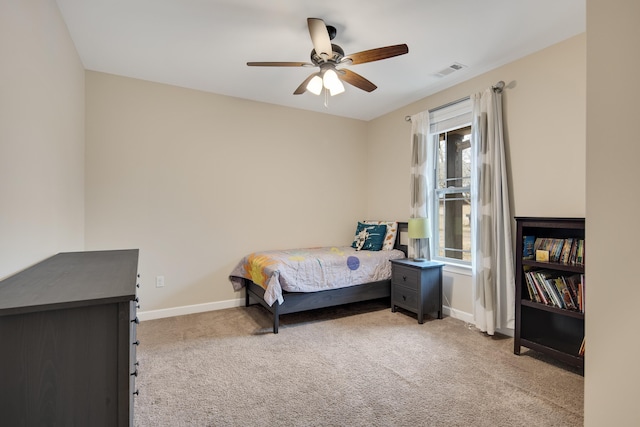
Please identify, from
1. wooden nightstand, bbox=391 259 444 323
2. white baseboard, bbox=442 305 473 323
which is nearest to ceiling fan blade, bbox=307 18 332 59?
wooden nightstand, bbox=391 259 444 323

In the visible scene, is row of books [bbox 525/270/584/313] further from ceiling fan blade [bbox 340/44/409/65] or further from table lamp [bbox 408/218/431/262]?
ceiling fan blade [bbox 340/44/409/65]

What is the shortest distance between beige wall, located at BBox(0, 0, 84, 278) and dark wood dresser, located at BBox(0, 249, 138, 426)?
582mm

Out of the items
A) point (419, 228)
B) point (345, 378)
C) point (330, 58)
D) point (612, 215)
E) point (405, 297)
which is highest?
point (330, 58)

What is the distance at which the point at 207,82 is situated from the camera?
336 centimetres

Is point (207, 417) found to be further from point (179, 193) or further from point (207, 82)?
point (207, 82)

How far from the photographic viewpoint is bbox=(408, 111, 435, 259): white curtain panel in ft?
12.0

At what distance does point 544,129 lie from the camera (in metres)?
2.61

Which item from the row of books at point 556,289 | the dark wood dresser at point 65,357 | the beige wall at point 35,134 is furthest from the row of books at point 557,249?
the beige wall at point 35,134

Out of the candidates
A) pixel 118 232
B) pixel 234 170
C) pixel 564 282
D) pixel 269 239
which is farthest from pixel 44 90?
pixel 564 282

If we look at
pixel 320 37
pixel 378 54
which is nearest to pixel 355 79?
pixel 378 54

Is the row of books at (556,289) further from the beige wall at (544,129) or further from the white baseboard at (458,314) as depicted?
the white baseboard at (458,314)

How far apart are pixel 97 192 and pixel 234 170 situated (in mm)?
1414

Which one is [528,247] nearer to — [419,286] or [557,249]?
[557,249]

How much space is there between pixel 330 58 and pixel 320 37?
0.27 meters
